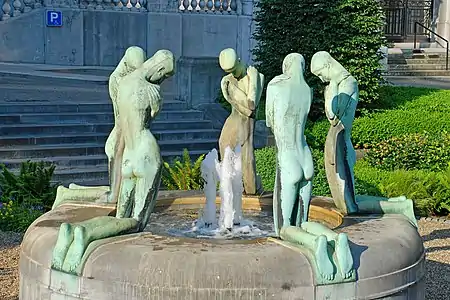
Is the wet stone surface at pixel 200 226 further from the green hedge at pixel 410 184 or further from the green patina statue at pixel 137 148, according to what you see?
the green hedge at pixel 410 184

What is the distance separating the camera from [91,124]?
13.6 m

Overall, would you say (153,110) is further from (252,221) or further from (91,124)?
(91,124)

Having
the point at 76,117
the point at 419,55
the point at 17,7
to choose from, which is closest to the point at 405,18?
the point at 419,55

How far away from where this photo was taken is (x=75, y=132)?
44.2 feet

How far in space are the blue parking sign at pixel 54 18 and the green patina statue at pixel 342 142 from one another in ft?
46.2

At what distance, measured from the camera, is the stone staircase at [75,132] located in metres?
12.5

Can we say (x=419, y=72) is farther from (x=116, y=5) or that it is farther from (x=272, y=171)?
(x=272, y=171)

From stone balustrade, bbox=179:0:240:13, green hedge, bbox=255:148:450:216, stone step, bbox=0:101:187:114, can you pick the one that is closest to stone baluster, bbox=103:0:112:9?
stone balustrade, bbox=179:0:240:13

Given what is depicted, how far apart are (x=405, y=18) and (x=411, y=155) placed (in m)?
20.8

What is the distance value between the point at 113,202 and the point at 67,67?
1313 cm

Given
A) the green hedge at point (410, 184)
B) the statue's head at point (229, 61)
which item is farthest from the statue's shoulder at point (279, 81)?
the green hedge at point (410, 184)

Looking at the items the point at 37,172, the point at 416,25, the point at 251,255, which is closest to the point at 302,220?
the point at 251,255

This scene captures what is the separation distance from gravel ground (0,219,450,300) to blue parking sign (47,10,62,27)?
36.1ft

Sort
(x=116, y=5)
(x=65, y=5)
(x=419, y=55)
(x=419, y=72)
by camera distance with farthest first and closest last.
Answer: (x=419, y=55)
(x=419, y=72)
(x=116, y=5)
(x=65, y=5)
